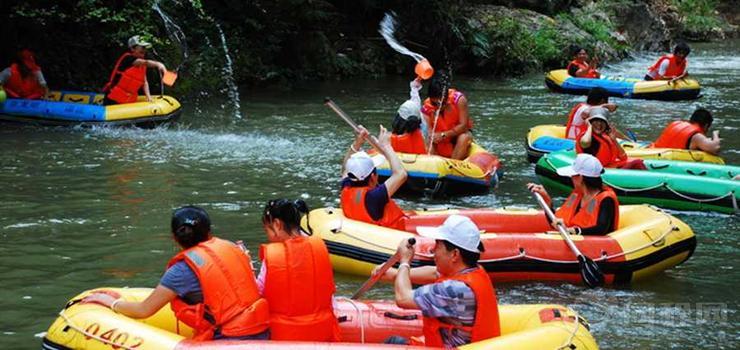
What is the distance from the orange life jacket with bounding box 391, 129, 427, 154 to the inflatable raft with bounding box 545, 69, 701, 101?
8702 mm

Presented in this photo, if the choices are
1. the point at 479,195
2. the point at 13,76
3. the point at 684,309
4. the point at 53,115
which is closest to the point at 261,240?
the point at 479,195

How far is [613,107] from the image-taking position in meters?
10.4

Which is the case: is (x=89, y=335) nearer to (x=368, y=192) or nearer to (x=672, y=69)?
(x=368, y=192)

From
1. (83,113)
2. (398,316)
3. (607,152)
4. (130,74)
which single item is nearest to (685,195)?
(607,152)

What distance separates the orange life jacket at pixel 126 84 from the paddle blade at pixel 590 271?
8210 millimetres

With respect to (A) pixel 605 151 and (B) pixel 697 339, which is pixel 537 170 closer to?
(A) pixel 605 151

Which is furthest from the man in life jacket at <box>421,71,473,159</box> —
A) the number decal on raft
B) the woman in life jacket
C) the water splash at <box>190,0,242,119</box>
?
the water splash at <box>190,0,242,119</box>

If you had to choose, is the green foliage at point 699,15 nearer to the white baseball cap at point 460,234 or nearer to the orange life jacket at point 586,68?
the orange life jacket at point 586,68

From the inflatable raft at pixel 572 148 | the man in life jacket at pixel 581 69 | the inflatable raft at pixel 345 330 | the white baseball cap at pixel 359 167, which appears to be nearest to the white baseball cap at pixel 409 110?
the inflatable raft at pixel 572 148

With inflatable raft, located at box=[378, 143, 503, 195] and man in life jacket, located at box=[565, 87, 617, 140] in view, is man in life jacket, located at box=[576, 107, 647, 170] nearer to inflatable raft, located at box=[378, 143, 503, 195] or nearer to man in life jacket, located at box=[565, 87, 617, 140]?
man in life jacket, located at box=[565, 87, 617, 140]

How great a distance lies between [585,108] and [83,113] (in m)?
6.82

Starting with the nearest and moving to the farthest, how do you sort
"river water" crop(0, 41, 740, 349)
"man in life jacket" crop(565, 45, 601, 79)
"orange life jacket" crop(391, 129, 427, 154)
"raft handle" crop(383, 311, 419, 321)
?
"raft handle" crop(383, 311, 419, 321) < "river water" crop(0, 41, 740, 349) < "orange life jacket" crop(391, 129, 427, 154) < "man in life jacket" crop(565, 45, 601, 79)

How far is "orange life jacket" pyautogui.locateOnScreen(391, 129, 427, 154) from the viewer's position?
33.2 ft

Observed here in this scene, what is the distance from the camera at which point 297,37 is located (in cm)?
2016
